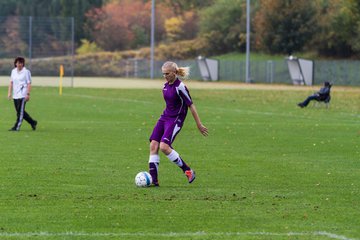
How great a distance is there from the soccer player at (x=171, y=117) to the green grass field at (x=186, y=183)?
1.25 ft

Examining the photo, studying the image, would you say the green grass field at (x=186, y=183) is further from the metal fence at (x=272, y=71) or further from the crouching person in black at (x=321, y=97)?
the metal fence at (x=272, y=71)

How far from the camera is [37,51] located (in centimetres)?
6625

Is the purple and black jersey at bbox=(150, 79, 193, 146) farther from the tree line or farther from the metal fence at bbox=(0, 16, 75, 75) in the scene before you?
the tree line

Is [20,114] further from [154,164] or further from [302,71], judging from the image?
[302,71]

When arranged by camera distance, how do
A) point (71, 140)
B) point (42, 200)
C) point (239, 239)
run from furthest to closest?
1. point (71, 140)
2. point (42, 200)
3. point (239, 239)

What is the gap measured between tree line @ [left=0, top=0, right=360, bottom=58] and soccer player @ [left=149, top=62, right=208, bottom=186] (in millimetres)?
63930

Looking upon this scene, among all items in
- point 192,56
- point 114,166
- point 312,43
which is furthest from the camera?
point 192,56

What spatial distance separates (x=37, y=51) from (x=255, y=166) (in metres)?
50.3

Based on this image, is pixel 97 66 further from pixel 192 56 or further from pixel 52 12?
pixel 52 12

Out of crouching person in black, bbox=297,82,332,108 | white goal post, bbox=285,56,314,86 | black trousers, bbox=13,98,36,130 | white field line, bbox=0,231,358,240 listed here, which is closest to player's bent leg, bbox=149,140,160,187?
white field line, bbox=0,231,358,240

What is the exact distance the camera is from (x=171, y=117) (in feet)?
48.0

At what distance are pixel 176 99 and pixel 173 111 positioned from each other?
201 mm

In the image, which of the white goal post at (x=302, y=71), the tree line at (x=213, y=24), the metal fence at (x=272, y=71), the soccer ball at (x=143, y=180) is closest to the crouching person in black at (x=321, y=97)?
the soccer ball at (x=143, y=180)

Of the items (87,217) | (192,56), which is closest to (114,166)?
(87,217)
